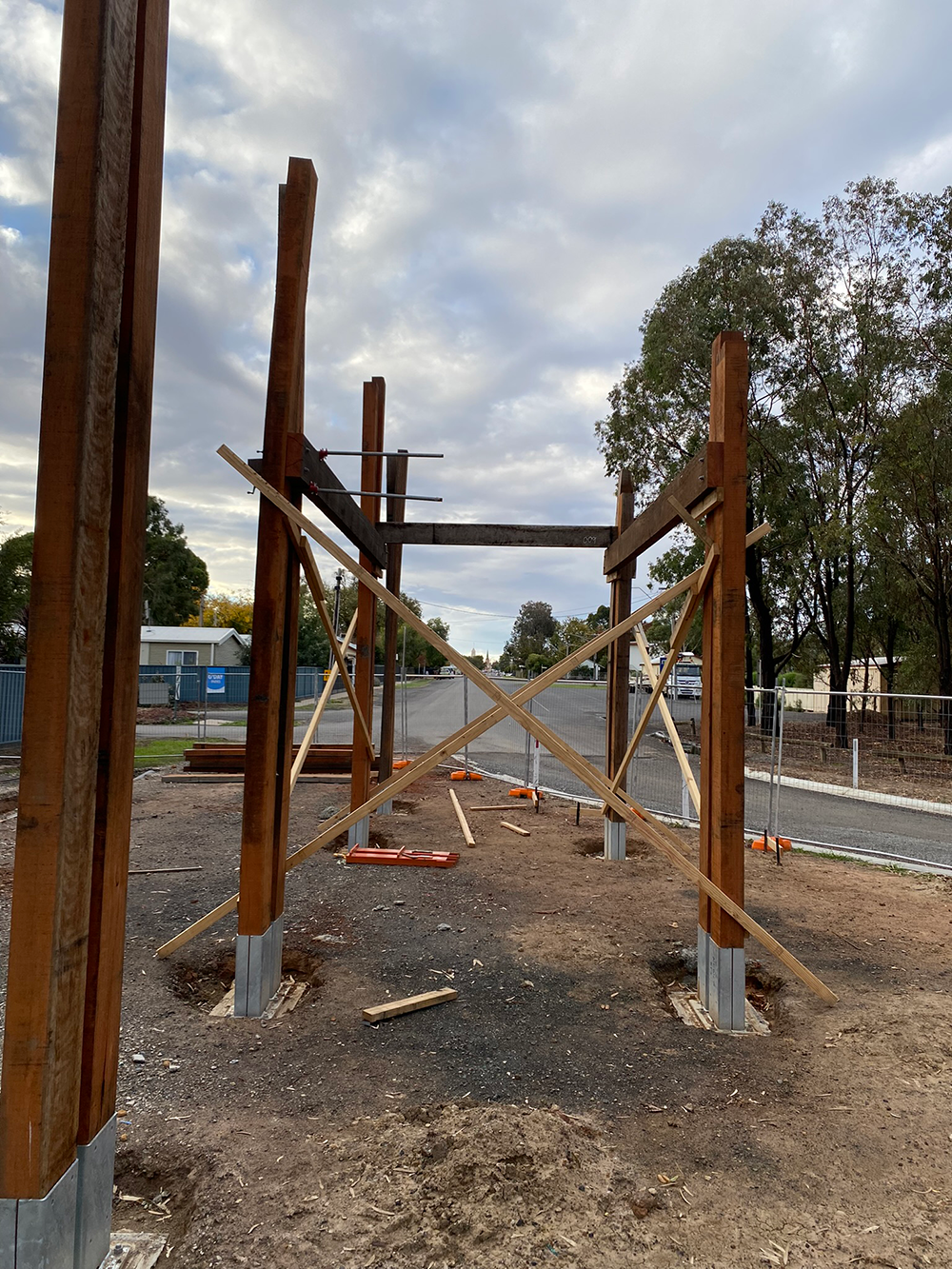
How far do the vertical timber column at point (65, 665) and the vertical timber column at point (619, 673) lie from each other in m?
5.53

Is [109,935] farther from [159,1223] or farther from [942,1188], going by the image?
[942,1188]

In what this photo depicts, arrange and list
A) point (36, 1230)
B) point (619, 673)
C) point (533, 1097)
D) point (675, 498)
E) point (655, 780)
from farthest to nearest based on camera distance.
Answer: point (655, 780) → point (619, 673) → point (675, 498) → point (533, 1097) → point (36, 1230)

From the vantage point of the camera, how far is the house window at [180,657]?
44312 mm

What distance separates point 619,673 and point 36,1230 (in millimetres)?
6066

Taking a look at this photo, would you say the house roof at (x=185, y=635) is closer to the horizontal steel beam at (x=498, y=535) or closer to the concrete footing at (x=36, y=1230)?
the horizontal steel beam at (x=498, y=535)

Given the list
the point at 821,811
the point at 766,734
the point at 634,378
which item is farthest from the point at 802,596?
the point at 821,811

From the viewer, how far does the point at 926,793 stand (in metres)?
12.1

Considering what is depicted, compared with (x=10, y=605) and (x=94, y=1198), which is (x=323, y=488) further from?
(x=10, y=605)

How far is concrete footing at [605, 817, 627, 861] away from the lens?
293 inches

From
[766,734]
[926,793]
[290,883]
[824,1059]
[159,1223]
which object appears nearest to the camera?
[159,1223]

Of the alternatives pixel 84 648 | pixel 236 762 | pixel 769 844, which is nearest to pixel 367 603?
pixel 84 648

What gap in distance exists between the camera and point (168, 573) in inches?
2158

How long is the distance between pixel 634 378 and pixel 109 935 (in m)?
21.4

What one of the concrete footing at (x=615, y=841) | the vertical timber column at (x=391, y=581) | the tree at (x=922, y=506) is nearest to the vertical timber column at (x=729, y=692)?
the concrete footing at (x=615, y=841)
